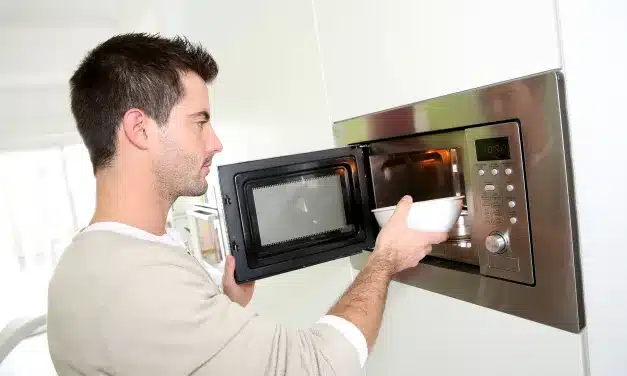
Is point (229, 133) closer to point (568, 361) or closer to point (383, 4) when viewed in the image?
point (383, 4)

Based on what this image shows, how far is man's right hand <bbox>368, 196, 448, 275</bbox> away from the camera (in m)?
0.78

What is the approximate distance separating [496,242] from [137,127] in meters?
0.66

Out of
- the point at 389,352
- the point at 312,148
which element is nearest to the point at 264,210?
the point at 312,148

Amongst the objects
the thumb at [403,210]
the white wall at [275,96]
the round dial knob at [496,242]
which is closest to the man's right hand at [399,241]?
the thumb at [403,210]

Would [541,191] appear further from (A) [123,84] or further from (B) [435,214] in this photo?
(A) [123,84]

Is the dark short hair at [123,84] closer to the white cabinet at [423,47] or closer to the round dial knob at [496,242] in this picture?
the white cabinet at [423,47]

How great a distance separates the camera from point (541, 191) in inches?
24.4

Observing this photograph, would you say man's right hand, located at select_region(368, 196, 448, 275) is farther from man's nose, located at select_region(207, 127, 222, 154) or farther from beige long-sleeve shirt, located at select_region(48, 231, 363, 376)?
man's nose, located at select_region(207, 127, 222, 154)

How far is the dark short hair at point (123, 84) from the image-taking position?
80 centimetres

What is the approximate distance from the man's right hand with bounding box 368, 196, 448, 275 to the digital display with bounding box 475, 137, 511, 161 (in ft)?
0.50

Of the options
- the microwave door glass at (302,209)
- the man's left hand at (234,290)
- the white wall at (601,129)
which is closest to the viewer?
the white wall at (601,129)

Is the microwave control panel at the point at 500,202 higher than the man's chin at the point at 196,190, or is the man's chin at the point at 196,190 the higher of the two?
the man's chin at the point at 196,190

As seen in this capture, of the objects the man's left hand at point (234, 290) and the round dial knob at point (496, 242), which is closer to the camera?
the round dial knob at point (496, 242)

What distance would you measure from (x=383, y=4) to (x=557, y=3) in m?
0.35
